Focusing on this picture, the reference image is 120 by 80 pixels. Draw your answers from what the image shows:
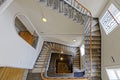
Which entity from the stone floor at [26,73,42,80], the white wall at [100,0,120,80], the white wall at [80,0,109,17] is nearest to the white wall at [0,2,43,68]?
the stone floor at [26,73,42,80]

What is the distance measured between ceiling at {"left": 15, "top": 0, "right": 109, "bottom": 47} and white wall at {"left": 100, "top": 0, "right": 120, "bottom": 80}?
4.12ft

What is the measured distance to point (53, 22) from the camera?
23.2ft

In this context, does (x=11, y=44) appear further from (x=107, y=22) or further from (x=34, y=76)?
(x=107, y=22)

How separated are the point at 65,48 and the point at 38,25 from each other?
2.68 m

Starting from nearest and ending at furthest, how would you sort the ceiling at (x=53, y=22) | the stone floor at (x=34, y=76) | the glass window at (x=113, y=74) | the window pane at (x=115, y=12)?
the window pane at (x=115, y=12) < the glass window at (x=113, y=74) < the ceiling at (x=53, y=22) < the stone floor at (x=34, y=76)

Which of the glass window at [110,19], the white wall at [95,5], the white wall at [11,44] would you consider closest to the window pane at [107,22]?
the glass window at [110,19]

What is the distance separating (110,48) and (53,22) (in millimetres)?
3079

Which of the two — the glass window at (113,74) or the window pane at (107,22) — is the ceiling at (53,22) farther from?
the glass window at (113,74)

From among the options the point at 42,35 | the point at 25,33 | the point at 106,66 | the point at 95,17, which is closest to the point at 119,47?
the point at 106,66

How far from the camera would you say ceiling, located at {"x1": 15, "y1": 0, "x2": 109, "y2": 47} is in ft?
19.5

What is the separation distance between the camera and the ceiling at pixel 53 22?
596 cm

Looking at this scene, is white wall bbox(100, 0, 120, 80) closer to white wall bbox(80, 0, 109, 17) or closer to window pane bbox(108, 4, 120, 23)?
window pane bbox(108, 4, 120, 23)

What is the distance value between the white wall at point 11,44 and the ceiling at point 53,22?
521 mm

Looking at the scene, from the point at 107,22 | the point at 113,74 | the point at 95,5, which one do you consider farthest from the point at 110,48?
the point at 95,5
